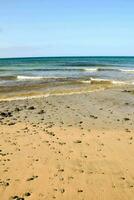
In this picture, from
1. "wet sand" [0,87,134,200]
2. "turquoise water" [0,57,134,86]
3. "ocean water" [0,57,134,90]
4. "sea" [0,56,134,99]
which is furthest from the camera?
"turquoise water" [0,57,134,86]

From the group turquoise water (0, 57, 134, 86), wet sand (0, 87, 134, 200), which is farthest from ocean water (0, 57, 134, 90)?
wet sand (0, 87, 134, 200)

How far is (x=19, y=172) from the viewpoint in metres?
7.52

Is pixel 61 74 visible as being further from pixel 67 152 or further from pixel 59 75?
pixel 67 152

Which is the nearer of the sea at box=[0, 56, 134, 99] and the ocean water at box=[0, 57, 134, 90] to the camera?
the sea at box=[0, 56, 134, 99]

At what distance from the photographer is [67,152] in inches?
348

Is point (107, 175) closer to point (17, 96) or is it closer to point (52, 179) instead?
point (52, 179)

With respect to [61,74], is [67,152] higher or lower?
higher

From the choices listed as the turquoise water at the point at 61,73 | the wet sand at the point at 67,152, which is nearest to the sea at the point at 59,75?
the turquoise water at the point at 61,73

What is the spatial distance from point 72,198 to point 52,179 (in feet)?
2.82

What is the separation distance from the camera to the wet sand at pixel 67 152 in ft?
22.1

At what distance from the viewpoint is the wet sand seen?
6730 mm

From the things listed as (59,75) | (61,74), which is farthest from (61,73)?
(59,75)

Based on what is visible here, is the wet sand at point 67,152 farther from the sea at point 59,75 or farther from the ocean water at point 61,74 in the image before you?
the ocean water at point 61,74

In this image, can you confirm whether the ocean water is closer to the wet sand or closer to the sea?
the sea
